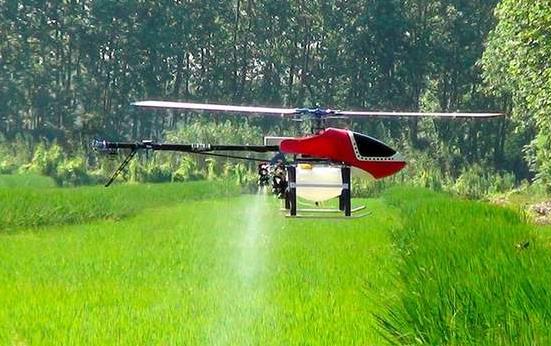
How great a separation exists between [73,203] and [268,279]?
11709 mm

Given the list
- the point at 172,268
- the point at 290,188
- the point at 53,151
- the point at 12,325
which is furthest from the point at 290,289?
the point at 53,151

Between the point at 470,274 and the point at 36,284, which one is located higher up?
the point at 470,274

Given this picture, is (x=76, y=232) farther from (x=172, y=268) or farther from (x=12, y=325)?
(x=12, y=325)

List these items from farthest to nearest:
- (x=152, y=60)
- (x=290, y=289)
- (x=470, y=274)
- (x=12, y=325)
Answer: (x=152, y=60)
(x=290, y=289)
(x=12, y=325)
(x=470, y=274)

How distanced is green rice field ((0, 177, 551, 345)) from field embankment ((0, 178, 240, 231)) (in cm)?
7

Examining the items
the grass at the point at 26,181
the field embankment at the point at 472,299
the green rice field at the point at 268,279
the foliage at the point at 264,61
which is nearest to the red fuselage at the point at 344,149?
the green rice field at the point at 268,279

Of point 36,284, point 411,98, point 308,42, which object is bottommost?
point 36,284

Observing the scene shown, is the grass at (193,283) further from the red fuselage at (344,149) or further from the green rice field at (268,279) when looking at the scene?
→ the red fuselage at (344,149)

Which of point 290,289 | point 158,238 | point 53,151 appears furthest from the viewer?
point 53,151

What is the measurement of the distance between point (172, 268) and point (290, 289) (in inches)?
111

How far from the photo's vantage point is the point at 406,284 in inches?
362

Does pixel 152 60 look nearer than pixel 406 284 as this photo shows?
No

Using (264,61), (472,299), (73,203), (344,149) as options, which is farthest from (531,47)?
(264,61)

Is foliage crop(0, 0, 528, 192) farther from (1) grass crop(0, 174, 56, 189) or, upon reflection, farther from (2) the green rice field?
(2) the green rice field
